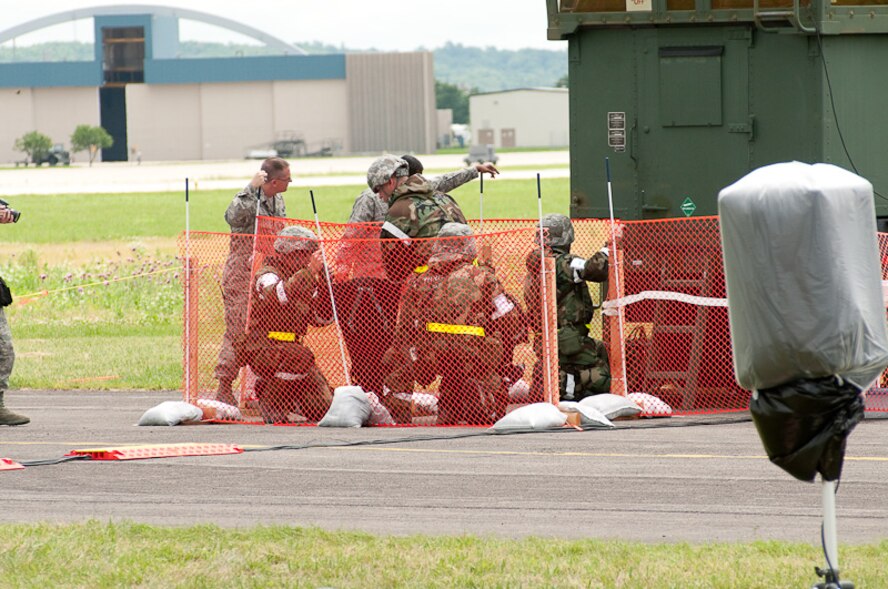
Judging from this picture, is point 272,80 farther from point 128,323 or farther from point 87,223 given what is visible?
point 128,323

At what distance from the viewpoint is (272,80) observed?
128750mm

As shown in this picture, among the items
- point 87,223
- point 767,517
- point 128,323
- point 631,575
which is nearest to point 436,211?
point 767,517

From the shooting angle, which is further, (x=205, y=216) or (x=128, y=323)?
(x=205, y=216)

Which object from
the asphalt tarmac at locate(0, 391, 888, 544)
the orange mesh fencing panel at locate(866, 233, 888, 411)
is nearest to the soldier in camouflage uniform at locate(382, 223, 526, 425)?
the asphalt tarmac at locate(0, 391, 888, 544)

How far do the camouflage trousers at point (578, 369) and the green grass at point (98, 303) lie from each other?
449cm

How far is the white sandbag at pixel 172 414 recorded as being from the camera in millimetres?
11938

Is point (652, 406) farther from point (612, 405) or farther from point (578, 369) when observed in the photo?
point (578, 369)

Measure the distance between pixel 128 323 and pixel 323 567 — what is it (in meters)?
14.2

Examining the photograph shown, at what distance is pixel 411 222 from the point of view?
12.0m

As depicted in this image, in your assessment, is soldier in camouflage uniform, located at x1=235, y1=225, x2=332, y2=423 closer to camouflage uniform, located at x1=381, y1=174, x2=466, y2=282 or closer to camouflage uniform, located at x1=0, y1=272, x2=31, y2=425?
camouflage uniform, located at x1=381, y1=174, x2=466, y2=282

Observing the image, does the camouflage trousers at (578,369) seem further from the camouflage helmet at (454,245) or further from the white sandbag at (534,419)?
the camouflage helmet at (454,245)

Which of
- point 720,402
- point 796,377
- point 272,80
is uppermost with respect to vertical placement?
point 272,80

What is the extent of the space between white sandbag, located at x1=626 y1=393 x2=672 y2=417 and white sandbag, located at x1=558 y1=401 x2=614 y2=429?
0.56 metres

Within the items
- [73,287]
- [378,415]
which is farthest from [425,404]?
[73,287]
